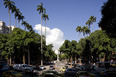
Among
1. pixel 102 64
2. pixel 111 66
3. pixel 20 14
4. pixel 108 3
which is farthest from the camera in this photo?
pixel 20 14

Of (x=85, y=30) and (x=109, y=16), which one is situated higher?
(x=85, y=30)

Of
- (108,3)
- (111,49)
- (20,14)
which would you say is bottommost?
(111,49)

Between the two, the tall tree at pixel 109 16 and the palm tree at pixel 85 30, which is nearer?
the tall tree at pixel 109 16

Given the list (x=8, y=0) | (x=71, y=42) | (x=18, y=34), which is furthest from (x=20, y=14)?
(x=71, y=42)

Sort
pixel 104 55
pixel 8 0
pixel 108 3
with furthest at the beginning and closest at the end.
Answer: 1. pixel 8 0
2. pixel 104 55
3. pixel 108 3

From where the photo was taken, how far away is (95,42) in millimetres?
50375

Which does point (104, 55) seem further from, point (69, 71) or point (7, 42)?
point (7, 42)

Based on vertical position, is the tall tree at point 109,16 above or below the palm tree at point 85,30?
below

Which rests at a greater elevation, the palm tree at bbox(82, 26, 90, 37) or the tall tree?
the palm tree at bbox(82, 26, 90, 37)

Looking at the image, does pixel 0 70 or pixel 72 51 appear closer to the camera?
pixel 0 70

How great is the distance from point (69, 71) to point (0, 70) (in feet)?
37.3

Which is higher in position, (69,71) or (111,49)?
(111,49)

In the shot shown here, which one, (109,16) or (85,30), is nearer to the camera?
(109,16)

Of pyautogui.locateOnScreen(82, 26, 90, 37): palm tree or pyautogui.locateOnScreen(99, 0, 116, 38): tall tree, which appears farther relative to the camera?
pyautogui.locateOnScreen(82, 26, 90, 37): palm tree
